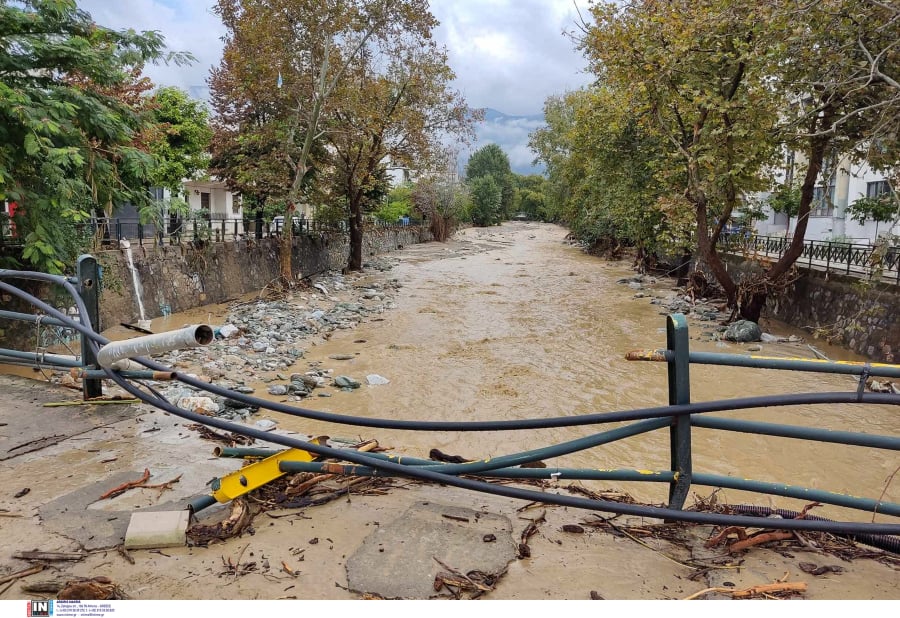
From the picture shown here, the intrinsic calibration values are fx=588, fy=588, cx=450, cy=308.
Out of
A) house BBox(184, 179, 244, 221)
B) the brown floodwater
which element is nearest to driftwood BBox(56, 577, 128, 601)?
the brown floodwater

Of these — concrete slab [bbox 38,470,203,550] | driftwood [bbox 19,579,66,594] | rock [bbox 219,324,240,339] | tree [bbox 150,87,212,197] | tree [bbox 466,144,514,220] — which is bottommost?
rock [bbox 219,324,240,339]

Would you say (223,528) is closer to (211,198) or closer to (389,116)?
(389,116)

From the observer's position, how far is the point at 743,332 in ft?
43.1

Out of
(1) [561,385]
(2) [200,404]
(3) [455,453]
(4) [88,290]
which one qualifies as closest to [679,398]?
(4) [88,290]

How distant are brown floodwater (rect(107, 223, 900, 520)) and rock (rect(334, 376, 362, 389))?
0.23 metres

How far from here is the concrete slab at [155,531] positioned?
2574 mm

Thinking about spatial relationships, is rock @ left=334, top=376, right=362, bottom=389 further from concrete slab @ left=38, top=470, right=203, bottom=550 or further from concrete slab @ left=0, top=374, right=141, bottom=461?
concrete slab @ left=38, top=470, right=203, bottom=550

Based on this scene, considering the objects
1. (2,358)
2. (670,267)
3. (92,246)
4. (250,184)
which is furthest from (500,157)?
(2,358)

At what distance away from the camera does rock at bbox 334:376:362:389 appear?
9.66m

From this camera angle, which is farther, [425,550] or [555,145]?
[555,145]

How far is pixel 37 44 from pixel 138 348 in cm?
820

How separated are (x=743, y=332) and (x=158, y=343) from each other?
13.3 meters

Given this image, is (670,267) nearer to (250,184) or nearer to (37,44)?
(250,184)

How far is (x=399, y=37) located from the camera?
19469 mm
